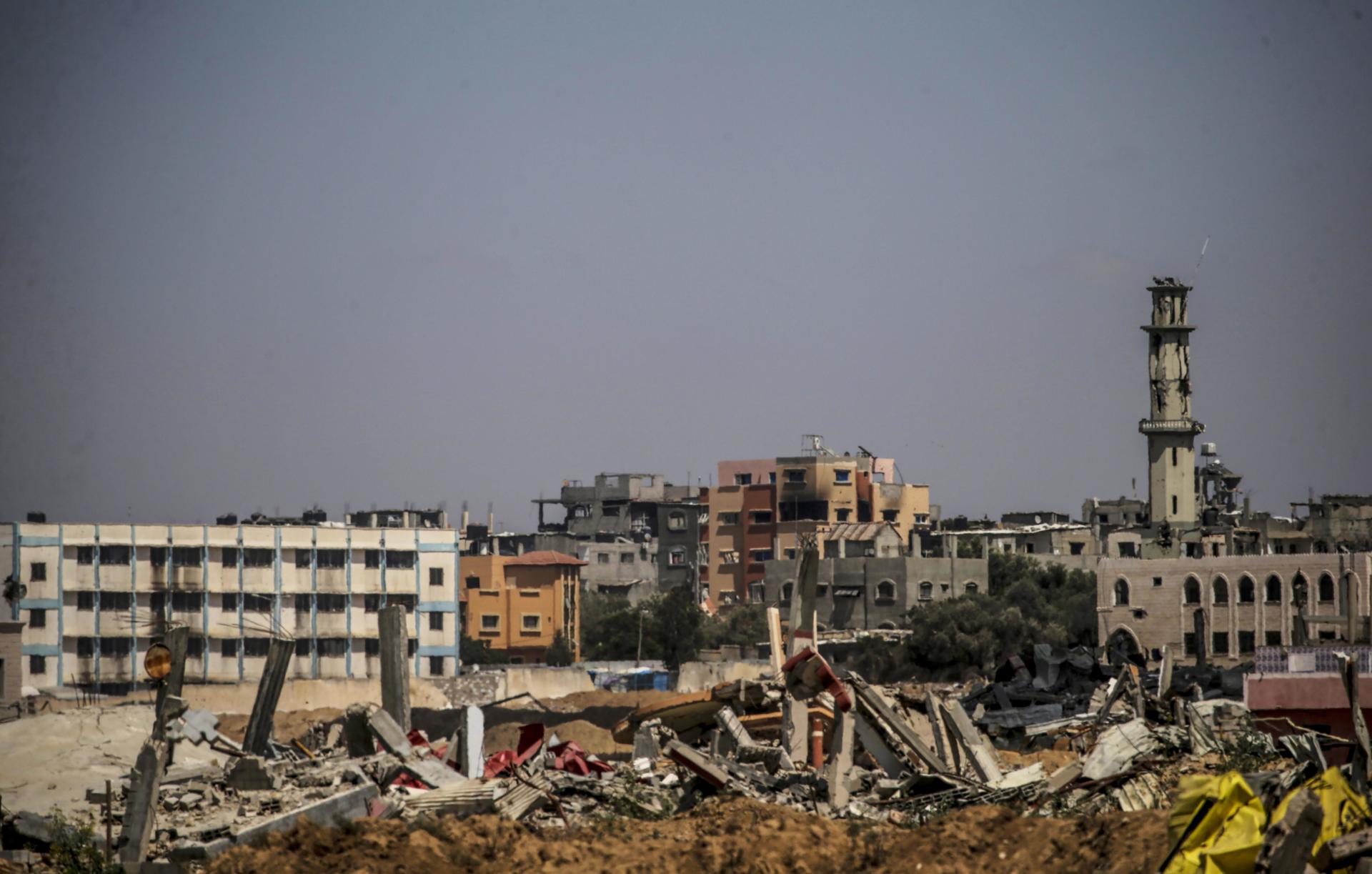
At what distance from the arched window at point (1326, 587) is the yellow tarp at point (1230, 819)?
2271 inches

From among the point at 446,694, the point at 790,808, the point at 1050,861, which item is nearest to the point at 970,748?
the point at 790,808

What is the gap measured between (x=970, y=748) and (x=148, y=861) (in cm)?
888

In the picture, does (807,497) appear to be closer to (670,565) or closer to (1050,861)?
(670,565)

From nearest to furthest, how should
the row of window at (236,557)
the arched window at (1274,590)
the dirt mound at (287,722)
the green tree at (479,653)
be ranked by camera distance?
the dirt mound at (287,722) < the row of window at (236,557) < the arched window at (1274,590) < the green tree at (479,653)

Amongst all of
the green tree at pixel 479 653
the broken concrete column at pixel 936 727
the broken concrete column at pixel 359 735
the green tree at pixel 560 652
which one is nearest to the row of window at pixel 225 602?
the green tree at pixel 479 653

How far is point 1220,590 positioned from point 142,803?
59784 mm

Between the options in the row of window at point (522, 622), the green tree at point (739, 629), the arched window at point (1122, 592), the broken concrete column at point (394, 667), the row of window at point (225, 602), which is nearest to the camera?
the broken concrete column at point (394, 667)

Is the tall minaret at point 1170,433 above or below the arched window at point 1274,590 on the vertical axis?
above

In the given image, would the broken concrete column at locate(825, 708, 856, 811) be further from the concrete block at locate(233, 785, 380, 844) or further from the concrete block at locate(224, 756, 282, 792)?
the concrete block at locate(224, 756, 282, 792)

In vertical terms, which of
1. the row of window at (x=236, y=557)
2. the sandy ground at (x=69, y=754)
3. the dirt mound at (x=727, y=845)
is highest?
the row of window at (x=236, y=557)

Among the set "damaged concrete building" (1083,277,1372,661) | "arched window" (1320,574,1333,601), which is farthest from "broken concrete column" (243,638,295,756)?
"arched window" (1320,574,1333,601)

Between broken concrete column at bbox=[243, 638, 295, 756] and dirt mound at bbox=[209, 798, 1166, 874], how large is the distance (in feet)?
22.9

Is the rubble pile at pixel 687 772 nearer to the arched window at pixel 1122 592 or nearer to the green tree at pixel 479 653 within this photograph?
the arched window at pixel 1122 592

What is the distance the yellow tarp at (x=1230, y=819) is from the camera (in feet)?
37.6
